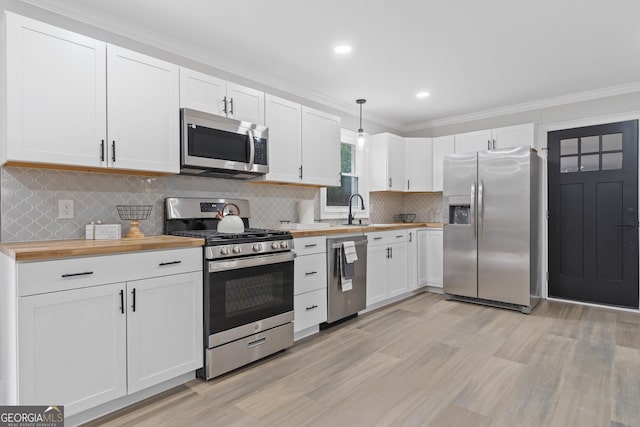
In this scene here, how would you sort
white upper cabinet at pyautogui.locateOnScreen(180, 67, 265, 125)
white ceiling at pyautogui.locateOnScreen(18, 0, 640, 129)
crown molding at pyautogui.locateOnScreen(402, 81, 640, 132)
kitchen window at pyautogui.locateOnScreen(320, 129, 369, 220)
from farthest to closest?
kitchen window at pyautogui.locateOnScreen(320, 129, 369, 220) < crown molding at pyautogui.locateOnScreen(402, 81, 640, 132) < white upper cabinet at pyautogui.locateOnScreen(180, 67, 265, 125) < white ceiling at pyautogui.locateOnScreen(18, 0, 640, 129)

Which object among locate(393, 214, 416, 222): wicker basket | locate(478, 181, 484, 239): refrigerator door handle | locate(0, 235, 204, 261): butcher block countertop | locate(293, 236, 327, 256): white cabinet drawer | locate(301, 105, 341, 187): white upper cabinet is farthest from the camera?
locate(393, 214, 416, 222): wicker basket

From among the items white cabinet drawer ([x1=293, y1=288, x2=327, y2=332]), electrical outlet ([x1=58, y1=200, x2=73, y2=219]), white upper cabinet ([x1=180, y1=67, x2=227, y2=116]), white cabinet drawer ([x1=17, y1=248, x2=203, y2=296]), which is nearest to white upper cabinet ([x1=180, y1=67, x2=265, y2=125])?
white upper cabinet ([x1=180, y1=67, x2=227, y2=116])

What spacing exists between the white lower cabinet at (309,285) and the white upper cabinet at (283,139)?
684mm

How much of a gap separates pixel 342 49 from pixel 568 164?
320cm

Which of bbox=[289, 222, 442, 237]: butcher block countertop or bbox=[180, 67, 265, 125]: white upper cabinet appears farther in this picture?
bbox=[289, 222, 442, 237]: butcher block countertop

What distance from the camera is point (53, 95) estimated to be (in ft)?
6.89

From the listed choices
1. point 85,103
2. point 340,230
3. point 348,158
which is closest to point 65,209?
point 85,103

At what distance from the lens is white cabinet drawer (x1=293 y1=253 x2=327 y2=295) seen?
3096 mm

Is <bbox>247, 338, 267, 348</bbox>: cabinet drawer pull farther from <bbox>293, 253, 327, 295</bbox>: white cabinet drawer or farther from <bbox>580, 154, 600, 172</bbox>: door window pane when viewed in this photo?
<bbox>580, 154, 600, 172</bbox>: door window pane

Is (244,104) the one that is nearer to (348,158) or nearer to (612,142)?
(348,158)

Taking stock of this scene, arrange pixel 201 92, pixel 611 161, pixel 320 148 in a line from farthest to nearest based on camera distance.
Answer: pixel 611 161 < pixel 320 148 < pixel 201 92

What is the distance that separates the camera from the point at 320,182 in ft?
12.5

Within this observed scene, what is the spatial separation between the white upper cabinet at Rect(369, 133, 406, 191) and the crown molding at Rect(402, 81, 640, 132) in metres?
0.79

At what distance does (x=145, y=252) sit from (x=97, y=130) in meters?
0.84
